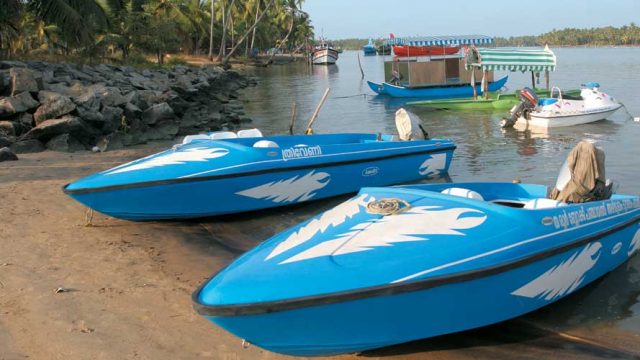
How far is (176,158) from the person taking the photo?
839cm

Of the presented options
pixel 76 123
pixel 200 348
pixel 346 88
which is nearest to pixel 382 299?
pixel 200 348

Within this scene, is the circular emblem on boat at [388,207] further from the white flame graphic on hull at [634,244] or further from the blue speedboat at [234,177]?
the blue speedboat at [234,177]

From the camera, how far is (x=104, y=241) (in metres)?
7.30

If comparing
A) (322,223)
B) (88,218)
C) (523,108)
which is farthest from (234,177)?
(523,108)

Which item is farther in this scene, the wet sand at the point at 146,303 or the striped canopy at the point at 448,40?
the striped canopy at the point at 448,40

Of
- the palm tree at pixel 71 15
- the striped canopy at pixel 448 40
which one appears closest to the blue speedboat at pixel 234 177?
the palm tree at pixel 71 15

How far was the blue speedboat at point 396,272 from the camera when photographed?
415cm

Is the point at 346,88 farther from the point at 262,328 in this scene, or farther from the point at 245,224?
the point at 262,328

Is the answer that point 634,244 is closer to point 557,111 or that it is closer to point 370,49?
point 557,111

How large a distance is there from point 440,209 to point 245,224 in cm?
431

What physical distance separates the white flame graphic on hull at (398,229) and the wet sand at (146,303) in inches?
35.1

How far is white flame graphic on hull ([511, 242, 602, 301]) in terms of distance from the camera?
5.05 metres

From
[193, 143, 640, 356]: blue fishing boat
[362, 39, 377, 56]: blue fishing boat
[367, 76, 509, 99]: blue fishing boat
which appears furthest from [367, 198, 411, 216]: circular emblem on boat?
[362, 39, 377, 56]: blue fishing boat

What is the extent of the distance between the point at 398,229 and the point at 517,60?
20.4 m
